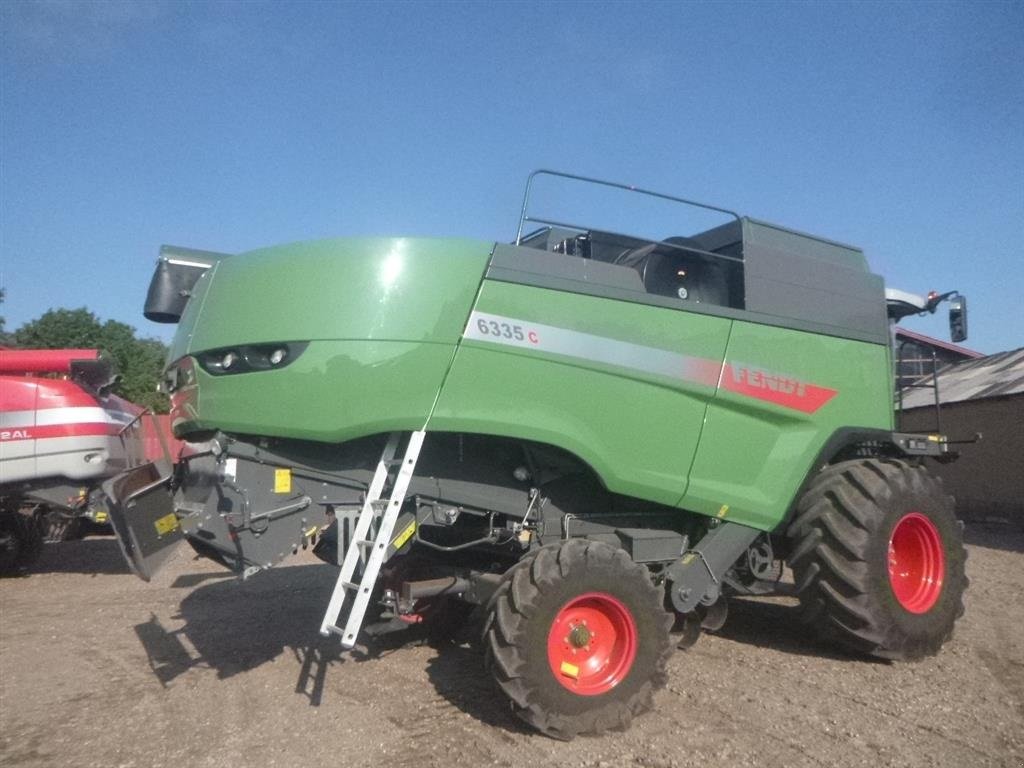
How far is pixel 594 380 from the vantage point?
171 inches

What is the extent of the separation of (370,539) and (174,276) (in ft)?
6.88

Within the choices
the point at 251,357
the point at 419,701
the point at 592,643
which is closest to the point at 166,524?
the point at 251,357

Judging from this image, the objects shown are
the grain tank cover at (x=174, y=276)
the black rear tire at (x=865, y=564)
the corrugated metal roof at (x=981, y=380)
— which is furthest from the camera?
the corrugated metal roof at (x=981, y=380)

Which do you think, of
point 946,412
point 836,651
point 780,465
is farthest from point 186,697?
point 946,412

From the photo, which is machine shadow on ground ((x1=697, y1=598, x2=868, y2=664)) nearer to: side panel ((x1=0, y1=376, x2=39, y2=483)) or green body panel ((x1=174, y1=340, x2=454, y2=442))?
green body panel ((x1=174, y1=340, x2=454, y2=442))

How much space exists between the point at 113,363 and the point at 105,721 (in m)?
5.81

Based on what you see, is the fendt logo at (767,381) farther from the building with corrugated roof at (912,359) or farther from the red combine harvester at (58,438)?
the red combine harvester at (58,438)

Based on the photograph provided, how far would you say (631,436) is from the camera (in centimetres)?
448

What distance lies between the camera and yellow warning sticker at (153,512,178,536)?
408 cm

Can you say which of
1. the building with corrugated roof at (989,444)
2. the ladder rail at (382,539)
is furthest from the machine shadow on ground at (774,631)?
the building with corrugated roof at (989,444)

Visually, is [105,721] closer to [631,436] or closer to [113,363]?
[631,436]

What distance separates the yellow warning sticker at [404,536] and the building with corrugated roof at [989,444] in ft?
34.9

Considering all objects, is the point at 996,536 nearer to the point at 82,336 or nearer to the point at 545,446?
the point at 545,446

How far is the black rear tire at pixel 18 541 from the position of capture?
9.09 meters
